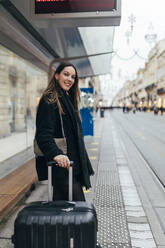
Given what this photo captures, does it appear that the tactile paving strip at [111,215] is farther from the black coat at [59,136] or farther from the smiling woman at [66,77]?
the smiling woman at [66,77]

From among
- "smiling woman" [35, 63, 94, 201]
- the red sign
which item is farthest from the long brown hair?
the red sign

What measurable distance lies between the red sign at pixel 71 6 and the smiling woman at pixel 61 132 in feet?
5.92

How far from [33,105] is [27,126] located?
1030 millimetres

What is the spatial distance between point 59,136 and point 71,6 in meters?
2.33

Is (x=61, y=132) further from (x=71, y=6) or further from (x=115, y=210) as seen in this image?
(x=71, y=6)

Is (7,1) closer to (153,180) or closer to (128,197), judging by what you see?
(128,197)

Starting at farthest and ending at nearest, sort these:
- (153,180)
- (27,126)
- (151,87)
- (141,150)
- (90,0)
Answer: (151,87) → (141,150) → (27,126) → (153,180) → (90,0)

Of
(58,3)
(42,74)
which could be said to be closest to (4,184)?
(58,3)

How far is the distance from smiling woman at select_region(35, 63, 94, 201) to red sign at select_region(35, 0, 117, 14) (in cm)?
180

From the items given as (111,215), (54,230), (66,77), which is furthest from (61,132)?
(111,215)

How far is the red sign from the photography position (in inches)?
139

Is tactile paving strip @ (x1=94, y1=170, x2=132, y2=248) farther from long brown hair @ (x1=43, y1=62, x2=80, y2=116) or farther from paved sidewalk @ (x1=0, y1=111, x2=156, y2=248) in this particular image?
long brown hair @ (x1=43, y1=62, x2=80, y2=116)

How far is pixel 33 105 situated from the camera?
8156 millimetres

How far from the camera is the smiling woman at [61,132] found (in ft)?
6.61
